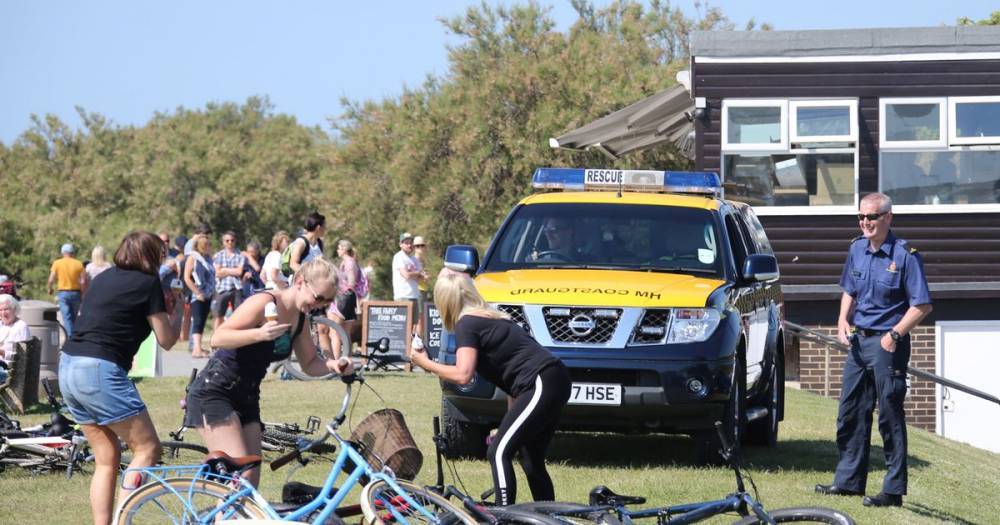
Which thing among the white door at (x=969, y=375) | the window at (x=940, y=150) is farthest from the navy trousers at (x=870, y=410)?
the window at (x=940, y=150)

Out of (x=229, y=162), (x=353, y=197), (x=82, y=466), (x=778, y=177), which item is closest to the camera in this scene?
(x=82, y=466)

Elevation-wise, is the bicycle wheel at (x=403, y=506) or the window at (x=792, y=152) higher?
the window at (x=792, y=152)

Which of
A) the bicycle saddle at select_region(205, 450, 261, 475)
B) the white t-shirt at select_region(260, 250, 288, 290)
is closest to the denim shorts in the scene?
the bicycle saddle at select_region(205, 450, 261, 475)

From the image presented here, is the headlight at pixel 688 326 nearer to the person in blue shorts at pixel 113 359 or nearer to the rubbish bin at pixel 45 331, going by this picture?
the person in blue shorts at pixel 113 359

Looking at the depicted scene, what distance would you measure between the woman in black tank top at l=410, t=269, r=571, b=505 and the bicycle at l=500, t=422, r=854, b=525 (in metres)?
0.94

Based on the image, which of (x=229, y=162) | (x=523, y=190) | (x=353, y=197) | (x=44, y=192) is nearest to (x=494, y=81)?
(x=523, y=190)

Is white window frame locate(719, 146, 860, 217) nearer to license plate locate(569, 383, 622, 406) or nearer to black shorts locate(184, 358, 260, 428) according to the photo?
license plate locate(569, 383, 622, 406)

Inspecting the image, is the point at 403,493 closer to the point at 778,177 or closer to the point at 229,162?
the point at 778,177

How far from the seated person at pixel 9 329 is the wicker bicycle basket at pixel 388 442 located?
26.5ft

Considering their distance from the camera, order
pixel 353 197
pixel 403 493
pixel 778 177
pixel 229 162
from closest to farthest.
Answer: pixel 403 493 → pixel 778 177 → pixel 353 197 → pixel 229 162

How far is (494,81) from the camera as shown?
40219 millimetres

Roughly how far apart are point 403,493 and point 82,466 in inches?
171

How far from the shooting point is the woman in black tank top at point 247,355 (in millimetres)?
7094

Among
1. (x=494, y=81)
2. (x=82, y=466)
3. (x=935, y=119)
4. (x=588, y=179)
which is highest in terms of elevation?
(x=494, y=81)
